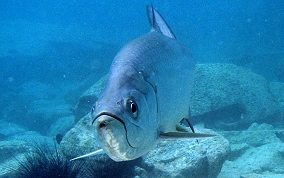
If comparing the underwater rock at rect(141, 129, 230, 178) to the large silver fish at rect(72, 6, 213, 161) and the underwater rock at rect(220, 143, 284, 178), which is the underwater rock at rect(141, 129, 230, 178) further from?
the large silver fish at rect(72, 6, 213, 161)

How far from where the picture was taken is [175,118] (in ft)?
5.63

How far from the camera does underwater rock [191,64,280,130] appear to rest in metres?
9.44

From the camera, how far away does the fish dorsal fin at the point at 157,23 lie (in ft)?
7.55

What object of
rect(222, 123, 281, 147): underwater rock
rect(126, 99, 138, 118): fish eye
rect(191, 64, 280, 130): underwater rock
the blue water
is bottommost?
rect(126, 99, 138, 118): fish eye

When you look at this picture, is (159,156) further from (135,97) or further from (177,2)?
(177,2)

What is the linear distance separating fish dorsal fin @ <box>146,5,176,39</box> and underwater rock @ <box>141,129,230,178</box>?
2.45 m

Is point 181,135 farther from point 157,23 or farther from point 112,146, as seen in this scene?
point 157,23

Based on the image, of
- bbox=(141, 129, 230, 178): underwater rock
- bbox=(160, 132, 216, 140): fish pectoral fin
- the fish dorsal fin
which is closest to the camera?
bbox=(160, 132, 216, 140): fish pectoral fin

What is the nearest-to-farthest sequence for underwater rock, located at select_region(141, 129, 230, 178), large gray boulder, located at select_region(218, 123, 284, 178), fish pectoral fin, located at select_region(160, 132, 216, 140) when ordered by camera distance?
1. fish pectoral fin, located at select_region(160, 132, 216, 140)
2. underwater rock, located at select_region(141, 129, 230, 178)
3. large gray boulder, located at select_region(218, 123, 284, 178)

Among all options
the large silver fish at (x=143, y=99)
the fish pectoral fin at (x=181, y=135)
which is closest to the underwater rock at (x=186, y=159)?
the large silver fish at (x=143, y=99)

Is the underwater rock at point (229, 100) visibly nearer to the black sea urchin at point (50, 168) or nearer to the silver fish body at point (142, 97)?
the black sea urchin at point (50, 168)

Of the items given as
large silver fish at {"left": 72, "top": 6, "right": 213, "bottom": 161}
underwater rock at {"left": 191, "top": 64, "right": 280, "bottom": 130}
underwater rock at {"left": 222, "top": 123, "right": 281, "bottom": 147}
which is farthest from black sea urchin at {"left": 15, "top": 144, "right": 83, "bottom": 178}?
underwater rock at {"left": 191, "top": 64, "right": 280, "bottom": 130}

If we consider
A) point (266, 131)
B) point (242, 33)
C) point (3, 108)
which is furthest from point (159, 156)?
point (242, 33)

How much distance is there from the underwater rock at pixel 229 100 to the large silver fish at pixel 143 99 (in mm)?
7491
